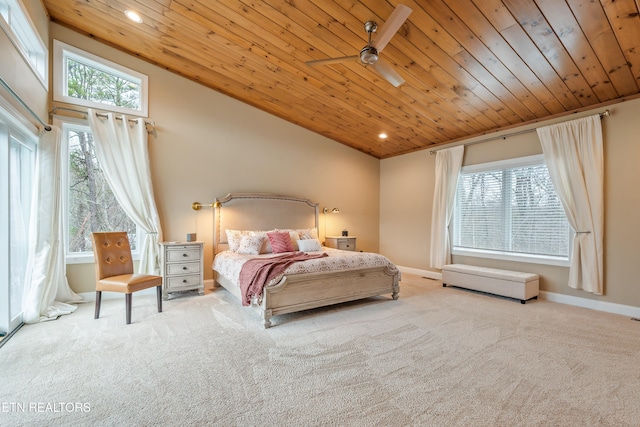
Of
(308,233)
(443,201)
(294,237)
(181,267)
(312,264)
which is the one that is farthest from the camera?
(443,201)

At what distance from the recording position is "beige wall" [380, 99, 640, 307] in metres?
3.68

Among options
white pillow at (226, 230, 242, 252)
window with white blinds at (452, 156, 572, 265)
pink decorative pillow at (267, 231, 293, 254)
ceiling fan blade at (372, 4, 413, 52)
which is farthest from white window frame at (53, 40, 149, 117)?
window with white blinds at (452, 156, 572, 265)

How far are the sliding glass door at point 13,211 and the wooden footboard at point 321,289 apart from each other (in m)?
2.24

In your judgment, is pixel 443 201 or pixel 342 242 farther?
pixel 342 242

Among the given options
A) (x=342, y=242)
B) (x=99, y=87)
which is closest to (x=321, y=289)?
(x=342, y=242)

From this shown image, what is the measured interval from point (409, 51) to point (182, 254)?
4.05m

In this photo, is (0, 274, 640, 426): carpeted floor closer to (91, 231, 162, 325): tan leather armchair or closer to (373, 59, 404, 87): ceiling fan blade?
(91, 231, 162, 325): tan leather armchair

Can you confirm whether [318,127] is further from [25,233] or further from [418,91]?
[25,233]

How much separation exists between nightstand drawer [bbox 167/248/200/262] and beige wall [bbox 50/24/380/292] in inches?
20.7

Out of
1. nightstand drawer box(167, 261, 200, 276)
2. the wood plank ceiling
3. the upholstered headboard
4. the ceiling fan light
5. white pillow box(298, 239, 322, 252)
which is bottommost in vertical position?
nightstand drawer box(167, 261, 200, 276)

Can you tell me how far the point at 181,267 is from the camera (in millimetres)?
4254

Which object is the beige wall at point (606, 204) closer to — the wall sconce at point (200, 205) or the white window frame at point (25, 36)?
the wall sconce at point (200, 205)

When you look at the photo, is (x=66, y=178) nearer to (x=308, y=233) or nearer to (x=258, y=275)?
(x=258, y=275)

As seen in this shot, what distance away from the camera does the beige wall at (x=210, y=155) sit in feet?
14.7
